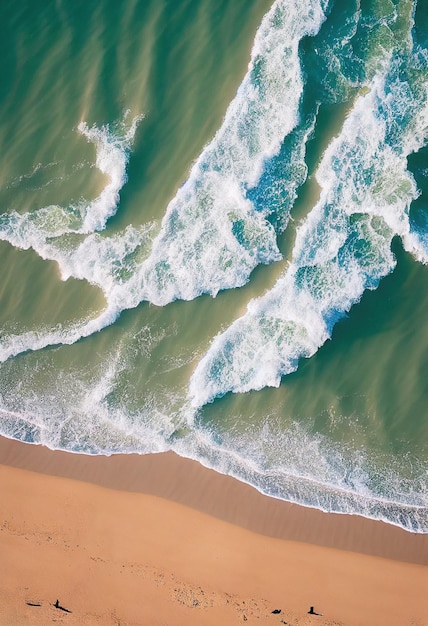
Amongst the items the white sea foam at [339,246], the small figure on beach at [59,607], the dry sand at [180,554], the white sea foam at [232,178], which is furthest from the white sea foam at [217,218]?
the small figure on beach at [59,607]

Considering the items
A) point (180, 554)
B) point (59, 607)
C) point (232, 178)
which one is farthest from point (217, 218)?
point (59, 607)

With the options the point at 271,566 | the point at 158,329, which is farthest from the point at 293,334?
the point at 271,566

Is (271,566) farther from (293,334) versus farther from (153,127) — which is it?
(153,127)

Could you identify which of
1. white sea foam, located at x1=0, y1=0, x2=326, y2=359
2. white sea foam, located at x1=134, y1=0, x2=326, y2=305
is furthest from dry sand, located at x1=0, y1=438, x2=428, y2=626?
white sea foam, located at x1=134, y1=0, x2=326, y2=305

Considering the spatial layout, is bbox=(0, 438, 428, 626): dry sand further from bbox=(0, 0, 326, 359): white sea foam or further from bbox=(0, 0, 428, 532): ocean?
bbox=(0, 0, 326, 359): white sea foam

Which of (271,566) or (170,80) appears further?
(170,80)

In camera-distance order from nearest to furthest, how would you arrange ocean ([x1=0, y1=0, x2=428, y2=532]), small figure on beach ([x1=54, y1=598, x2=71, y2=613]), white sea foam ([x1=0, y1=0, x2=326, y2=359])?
small figure on beach ([x1=54, y1=598, x2=71, y2=613])
ocean ([x1=0, y1=0, x2=428, y2=532])
white sea foam ([x1=0, y1=0, x2=326, y2=359])
